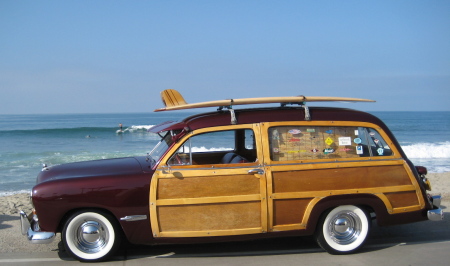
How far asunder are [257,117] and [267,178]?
749 mm

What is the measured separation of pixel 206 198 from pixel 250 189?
0.52m

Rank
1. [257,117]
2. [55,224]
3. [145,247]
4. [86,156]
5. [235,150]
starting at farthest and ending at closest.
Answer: [86,156] < [235,150] < [145,247] < [257,117] < [55,224]

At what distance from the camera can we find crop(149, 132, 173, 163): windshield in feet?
18.1

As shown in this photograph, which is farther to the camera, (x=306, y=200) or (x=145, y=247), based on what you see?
(x=145, y=247)

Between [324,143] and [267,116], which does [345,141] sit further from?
[267,116]

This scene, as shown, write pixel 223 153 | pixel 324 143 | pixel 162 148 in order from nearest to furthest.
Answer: pixel 324 143 → pixel 162 148 → pixel 223 153

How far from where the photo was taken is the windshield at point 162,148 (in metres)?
5.53

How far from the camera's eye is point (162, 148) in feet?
18.9

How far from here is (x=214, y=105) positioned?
551 cm

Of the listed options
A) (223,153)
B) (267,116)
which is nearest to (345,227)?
(267,116)

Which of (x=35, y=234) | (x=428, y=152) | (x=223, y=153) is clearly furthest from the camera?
(x=428, y=152)

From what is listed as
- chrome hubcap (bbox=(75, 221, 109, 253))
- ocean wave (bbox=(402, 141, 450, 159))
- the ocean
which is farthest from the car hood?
ocean wave (bbox=(402, 141, 450, 159))

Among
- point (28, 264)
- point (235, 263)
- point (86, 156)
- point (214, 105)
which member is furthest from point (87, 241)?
point (86, 156)

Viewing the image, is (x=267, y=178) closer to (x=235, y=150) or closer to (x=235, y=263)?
(x=235, y=263)
